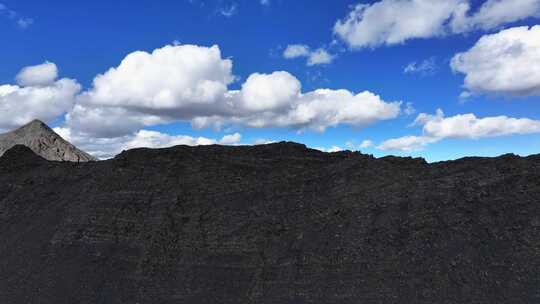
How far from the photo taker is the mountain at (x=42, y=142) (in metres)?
61.1

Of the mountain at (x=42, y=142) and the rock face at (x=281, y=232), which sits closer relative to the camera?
the rock face at (x=281, y=232)

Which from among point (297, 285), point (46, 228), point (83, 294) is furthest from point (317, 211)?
point (46, 228)

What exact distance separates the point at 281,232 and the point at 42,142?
2073 inches

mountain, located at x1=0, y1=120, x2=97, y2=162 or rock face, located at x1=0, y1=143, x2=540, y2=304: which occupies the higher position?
mountain, located at x1=0, y1=120, x2=97, y2=162

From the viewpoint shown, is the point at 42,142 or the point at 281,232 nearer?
the point at 281,232

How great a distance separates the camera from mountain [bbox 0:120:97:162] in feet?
200

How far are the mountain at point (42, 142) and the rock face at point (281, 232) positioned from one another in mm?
40922

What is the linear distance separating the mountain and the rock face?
40922 millimetres

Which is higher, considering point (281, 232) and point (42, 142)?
point (42, 142)

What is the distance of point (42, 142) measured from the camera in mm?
61781

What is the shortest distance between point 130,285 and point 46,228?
6476mm

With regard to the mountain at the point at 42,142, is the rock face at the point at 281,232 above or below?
below

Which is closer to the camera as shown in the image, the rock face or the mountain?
the rock face

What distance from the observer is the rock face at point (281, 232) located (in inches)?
605
